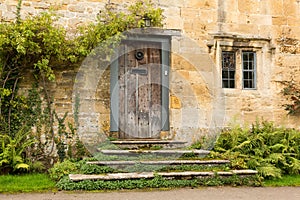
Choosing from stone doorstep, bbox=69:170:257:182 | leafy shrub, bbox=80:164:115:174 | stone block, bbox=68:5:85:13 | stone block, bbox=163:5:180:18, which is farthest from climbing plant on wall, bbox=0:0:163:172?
stone doorstep, bbox=69:170:257:182

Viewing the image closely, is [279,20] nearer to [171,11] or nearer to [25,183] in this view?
[171,11]

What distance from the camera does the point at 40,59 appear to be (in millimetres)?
8234

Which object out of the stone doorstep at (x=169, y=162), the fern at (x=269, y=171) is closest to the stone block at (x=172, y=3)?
the stone doorstep at (x=169, y=162)

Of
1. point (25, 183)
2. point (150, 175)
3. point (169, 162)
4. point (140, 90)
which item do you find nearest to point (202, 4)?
point (140, 90)

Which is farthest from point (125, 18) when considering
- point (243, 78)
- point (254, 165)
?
point (254, 165)

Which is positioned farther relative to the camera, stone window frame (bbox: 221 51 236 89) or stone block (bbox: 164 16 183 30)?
stone window frame (bbox: 221 51 236 89)

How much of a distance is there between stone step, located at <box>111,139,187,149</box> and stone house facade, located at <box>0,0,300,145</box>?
314 millimetres

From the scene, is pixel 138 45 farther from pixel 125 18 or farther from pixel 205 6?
pixel 205 6

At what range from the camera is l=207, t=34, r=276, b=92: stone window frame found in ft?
31.8

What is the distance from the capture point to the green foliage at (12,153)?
718 cm

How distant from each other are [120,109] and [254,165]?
130 inches

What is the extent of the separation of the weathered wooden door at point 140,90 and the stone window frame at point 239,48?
1.50 m

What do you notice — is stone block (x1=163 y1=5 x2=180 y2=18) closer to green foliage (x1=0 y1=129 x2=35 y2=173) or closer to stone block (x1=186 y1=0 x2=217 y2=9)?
stone block (x1=186 y1=0 x2=217 y2=9)

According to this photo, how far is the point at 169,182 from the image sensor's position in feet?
21.6
